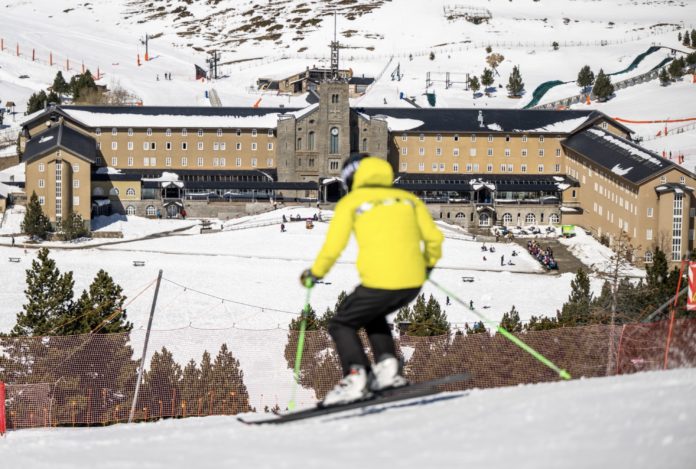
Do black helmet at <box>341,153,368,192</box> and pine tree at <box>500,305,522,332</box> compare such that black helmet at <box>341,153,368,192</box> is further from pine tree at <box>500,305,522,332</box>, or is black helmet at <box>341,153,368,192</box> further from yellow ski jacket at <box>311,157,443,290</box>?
pine tree at <box>500,305,522,332</box>

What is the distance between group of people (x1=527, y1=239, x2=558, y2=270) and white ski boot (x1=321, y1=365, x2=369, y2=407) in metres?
48.5

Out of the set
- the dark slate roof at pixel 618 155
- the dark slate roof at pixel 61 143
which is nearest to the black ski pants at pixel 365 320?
the dark slate roof at pixel 618 155

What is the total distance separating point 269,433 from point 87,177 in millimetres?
62852

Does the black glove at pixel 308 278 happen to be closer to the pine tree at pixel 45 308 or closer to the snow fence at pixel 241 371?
the snow fence at pixel 241 371

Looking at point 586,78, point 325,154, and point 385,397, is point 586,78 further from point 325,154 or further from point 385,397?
point 385,397

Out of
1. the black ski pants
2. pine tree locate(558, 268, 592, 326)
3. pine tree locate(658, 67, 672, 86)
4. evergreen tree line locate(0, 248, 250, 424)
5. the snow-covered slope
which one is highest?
pine tree locate(658, 67, 672, 86)

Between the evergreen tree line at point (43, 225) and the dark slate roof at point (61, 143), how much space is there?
6138 mm

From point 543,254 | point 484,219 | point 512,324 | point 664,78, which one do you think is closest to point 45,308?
point 512,324

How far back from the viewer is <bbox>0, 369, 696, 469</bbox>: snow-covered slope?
9.58m

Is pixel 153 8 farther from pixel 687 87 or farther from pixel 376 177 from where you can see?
pixel 376 177

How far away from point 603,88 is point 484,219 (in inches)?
1182

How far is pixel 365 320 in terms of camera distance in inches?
441

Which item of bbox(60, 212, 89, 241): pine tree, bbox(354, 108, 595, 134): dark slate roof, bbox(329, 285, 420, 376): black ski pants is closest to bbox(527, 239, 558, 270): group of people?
bbox(354, 108, 595, 134): dark slate roof

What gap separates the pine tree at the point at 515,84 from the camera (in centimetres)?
10606
